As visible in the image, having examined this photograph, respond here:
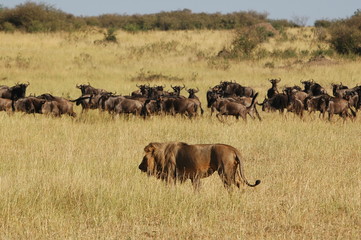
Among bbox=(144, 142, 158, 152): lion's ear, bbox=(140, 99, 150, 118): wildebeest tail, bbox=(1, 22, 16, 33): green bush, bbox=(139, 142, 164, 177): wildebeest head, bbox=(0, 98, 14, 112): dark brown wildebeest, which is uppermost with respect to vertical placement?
bbox=(144, 142, 158, 152): lion's ear

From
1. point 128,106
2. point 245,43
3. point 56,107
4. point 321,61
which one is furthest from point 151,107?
point 245,43

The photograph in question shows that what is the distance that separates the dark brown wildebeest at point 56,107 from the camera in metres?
16.2

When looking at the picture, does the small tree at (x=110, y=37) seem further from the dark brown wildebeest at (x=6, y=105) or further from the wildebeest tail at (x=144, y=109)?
the wildebeest tail at (x=144, y=109)

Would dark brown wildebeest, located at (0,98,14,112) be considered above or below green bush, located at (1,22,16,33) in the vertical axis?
below

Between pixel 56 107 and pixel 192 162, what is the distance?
9453 mm

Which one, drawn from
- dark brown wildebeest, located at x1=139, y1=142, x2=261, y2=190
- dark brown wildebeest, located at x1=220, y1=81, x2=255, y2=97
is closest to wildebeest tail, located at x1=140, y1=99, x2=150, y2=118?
dark brown wildebeest, located at x1=220, y1=81, x2=255, y2=97

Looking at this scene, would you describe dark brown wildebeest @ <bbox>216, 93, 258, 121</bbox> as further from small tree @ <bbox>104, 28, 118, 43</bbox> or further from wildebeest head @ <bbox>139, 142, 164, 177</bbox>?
small tree @ <bbox>104, 28, 118, 43</bbox>

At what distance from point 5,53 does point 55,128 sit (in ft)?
67.2

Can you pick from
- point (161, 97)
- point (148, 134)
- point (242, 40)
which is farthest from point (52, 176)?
point (242, 40)

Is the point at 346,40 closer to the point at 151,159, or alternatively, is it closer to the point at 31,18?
the point at 31,18

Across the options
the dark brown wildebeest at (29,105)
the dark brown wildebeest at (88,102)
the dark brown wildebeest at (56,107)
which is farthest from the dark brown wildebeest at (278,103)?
the dark brown wildebeest at (29,105)

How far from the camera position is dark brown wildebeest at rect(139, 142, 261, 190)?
7.40 m

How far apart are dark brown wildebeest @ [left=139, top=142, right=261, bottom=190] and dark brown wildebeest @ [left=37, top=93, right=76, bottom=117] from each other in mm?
9035

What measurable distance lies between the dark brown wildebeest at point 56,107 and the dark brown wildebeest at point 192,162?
9.04m
